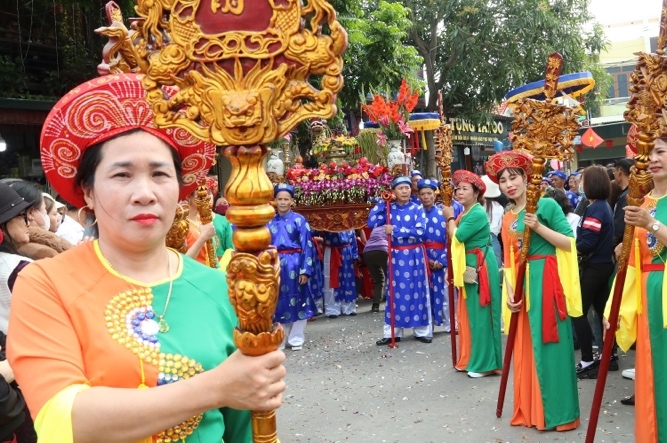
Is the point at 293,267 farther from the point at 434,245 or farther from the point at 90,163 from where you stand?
the point at 90,163

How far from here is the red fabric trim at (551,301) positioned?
4957mm

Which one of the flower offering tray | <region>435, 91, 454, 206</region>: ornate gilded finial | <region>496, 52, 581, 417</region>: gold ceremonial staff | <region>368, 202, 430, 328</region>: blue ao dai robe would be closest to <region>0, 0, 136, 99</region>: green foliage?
the flower offering tray

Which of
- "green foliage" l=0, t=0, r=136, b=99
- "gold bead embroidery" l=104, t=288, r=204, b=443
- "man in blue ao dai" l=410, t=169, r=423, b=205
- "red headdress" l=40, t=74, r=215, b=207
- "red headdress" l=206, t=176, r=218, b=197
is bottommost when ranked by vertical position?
"man in blue ao dai" l=410, t=169, r=423, b=205

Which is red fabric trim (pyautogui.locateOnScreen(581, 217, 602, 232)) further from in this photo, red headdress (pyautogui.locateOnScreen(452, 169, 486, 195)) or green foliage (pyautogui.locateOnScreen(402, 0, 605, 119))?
green foliage (pyautogui.locateOnScreen(402, 0, 605, 119))

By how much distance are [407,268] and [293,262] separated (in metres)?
1.43

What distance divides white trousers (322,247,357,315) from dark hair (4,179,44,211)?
671cm

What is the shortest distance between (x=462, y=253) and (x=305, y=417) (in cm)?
233

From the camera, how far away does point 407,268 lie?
8.23 m

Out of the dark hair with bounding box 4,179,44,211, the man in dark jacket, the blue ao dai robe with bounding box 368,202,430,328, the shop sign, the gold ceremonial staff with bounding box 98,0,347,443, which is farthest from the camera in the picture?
the shop sign

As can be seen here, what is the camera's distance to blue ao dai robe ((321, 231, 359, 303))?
10203mm

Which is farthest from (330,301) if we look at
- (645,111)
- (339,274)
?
(645,111)

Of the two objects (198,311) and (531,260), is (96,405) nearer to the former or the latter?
(198,311)

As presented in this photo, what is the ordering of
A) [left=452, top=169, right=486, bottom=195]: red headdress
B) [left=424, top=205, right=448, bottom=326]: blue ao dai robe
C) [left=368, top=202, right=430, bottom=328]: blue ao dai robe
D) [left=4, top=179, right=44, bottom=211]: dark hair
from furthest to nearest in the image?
1. [left=424, top=205, right=448, bottom=326]: blue ao dai robe
2. [left=368, top=202, right=430, bottom=328]: blue ao dai robe
3. [left=452, top=169, right=486, bottom=195]: red headdress
4. [left=4, top=179, right=44, bottom=211]: dark hair

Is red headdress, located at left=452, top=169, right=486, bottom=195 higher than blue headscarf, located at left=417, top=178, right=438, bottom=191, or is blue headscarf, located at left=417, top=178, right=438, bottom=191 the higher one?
red headdress, located at left=452, top=169, right=486, bottom=195
